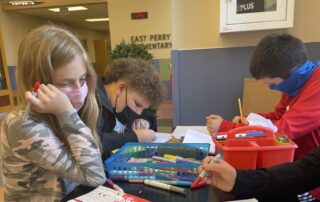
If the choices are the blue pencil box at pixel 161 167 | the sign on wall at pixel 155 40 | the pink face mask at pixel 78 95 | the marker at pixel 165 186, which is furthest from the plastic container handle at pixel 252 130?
the sign on wall at pixel 155 40

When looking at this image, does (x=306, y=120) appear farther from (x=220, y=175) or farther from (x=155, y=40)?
→ (x=155, y=40)

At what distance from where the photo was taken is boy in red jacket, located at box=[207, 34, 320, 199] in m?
1.08

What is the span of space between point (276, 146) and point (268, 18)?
1355mm

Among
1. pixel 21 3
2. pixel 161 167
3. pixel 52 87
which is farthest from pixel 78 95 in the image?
pixel 21 3

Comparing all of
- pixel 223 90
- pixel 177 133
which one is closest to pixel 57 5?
pixel 223 90

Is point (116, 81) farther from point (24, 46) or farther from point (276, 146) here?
point (276, 146)

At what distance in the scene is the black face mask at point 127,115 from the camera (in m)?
1.31

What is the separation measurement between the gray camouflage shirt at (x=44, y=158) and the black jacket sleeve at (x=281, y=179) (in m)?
0.37

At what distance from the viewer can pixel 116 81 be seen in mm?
1316

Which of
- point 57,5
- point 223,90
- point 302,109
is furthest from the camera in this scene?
point 57,5

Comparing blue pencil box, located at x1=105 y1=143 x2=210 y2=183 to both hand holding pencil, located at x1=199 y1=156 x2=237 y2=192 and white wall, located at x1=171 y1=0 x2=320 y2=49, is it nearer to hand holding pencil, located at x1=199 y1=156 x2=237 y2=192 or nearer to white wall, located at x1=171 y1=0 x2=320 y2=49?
hand holding pencil, located at x1=199 y1=156 x2=237 y2=192

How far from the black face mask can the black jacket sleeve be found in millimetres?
739

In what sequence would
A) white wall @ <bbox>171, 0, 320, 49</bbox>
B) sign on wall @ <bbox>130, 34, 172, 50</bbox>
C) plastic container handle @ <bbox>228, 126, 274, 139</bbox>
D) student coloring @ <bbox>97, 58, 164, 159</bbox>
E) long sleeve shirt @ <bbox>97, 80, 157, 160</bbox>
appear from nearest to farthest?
plastic container handle @ <bbox>228, 126, 274, 139</bbox>
long sleeve shirt @ <bbox>97, 80, 157, 160</bbox>
student coloring @ <bbox>97, 58, 164, 159</bbox>
white wall @ <bbox>171, 0, 320, 49</bbox>
sign on wall @ <bbox>130, 34, 172, 50</bbox>

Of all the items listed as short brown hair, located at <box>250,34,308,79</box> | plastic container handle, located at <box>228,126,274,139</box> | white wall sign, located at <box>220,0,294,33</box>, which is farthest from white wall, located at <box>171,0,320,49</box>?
plastic container handle, located at <box>228,126,274,139</box>
